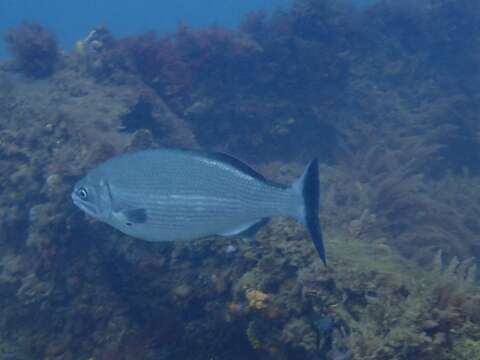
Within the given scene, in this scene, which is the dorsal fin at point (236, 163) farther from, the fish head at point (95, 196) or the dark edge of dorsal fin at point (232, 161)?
the fish head at point (95, 196)

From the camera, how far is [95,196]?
340 centimetres

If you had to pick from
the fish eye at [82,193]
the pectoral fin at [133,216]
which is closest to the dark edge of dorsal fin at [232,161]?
the pectoral fin at [133,216]

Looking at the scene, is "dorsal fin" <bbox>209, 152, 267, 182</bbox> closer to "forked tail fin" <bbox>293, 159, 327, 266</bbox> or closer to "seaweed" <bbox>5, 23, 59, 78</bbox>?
"forked tail fin" <bbox>293, 159, 327, 266</bbox>

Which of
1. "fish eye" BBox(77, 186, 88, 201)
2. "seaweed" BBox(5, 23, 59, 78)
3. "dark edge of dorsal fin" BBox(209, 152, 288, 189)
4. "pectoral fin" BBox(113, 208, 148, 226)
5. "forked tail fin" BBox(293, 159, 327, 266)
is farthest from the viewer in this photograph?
"seaweed" BBox(5, 23, 59, 78)

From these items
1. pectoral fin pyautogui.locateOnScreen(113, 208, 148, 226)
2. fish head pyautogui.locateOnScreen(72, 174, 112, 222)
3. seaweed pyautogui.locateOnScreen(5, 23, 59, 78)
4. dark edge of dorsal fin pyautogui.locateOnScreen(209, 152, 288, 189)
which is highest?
seaweed pyautogui.locateOnScreen(5, 23, 59, 78)

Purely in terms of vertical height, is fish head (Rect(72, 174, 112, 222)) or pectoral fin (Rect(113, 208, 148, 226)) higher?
fish head (Rect(72, 174, 112, 222))

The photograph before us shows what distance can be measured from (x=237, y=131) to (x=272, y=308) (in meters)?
5.90

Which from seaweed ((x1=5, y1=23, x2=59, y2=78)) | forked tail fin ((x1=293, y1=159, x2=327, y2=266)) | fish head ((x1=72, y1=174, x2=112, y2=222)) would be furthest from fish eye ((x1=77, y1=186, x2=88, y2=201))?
seaweed ((x1=5, y1=23, x2=59, y2=78))

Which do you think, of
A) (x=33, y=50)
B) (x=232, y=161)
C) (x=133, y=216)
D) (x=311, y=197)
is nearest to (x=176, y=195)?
(x=133, y=216)

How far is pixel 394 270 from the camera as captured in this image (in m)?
3.99

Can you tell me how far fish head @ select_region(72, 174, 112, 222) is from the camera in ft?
11.1

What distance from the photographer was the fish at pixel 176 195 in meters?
3.20

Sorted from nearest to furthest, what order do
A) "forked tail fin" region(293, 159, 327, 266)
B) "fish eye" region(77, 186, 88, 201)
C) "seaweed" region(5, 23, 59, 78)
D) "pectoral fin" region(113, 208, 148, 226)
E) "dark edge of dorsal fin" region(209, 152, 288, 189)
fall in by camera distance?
"forked tail fin" region(293, 159, 327, 266)
"dark edge of dorsal fin" region(209, 152, 288, 189)
"pectoral fin" region(113, 208, 148, 226)
"fish eye" region(77, 186, 88, 201)
"seaweed" region(5, 23, 59, 78)

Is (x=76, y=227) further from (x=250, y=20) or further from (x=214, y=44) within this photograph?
(x=250, y=20)
